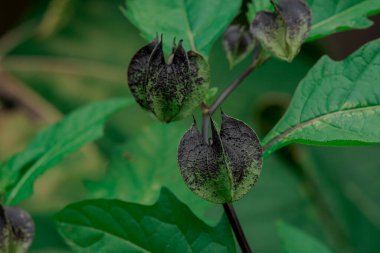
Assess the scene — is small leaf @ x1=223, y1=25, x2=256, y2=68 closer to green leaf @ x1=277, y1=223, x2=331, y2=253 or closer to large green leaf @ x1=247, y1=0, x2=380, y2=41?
large green leaf @ x1=247, y1=0, x2=380, y2=41

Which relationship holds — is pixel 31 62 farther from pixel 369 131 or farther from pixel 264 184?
pixel 369 131

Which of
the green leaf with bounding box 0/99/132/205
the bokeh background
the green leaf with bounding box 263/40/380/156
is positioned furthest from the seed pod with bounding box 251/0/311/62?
the bokeh background

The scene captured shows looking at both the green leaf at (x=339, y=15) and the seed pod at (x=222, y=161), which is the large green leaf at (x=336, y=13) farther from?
the seed pod at (x=222, y=161)

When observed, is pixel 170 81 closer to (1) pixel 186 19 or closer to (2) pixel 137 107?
(1) pixel 186 19

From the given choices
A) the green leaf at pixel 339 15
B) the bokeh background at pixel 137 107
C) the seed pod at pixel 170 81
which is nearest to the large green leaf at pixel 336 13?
the green leaf at pixel 339 15

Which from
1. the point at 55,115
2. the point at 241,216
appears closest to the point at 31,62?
the point at 55,115

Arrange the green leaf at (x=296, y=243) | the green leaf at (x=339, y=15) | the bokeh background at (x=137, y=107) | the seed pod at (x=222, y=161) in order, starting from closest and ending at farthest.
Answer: the seed pod at (x=222, y=161) → the green leaf at (x=339, y=15) → the green leaf at (x=296, y=243) → the bokeh background at (x=137, y=107)
